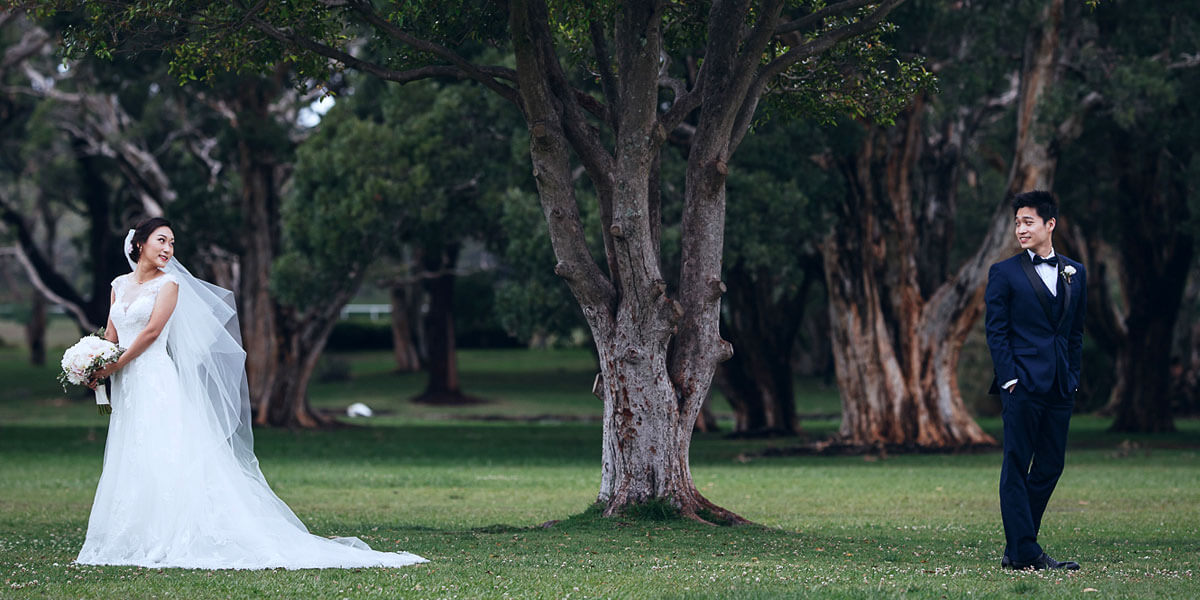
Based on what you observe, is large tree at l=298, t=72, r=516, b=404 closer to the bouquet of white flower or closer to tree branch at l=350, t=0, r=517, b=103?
tree branch at l=350, t=0, r=517, b=103

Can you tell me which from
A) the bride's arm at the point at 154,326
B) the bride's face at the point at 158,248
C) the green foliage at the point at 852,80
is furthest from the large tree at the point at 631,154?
the bride's arm at the point at 154,326

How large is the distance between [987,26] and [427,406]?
975 inches

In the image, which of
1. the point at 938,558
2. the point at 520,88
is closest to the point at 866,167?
the point at 520,88

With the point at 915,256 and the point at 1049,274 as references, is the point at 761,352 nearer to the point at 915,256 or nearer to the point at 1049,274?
the point at 915,256

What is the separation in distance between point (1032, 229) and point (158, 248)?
5635 millimetres

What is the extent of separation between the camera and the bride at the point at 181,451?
28.0 feet

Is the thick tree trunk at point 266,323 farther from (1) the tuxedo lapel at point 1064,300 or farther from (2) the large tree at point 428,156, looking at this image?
(1) the tuxedo lapel at point 1064,300

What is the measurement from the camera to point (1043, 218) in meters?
8.24

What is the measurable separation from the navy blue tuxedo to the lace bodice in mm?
5444

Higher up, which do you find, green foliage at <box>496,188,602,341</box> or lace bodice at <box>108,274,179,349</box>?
green foliage at <box>496,188,602,341</box>

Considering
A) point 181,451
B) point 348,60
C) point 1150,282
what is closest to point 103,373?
point 181,451

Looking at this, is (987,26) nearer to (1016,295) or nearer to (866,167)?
(866,167)

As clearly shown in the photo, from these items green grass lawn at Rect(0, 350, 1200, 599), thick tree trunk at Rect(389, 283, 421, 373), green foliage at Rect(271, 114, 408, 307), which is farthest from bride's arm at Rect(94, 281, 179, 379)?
thick tree trunk at Rect(389, 283, 421, 373)

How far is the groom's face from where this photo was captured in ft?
27.0
